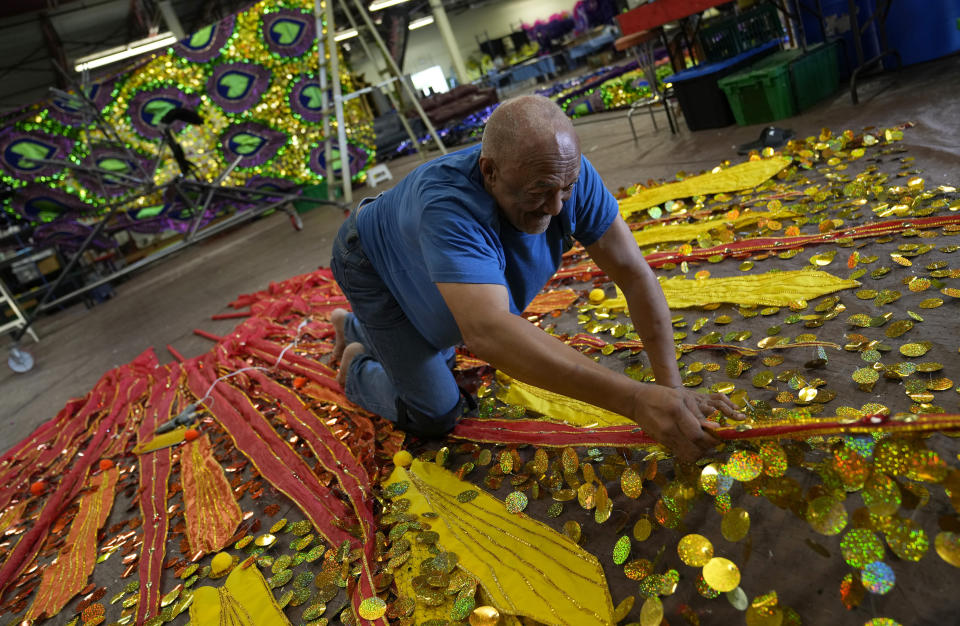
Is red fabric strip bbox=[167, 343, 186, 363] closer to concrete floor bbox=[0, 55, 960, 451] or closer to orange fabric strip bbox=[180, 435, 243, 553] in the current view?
concrete floor bbox=[0, 55, 960, 451]

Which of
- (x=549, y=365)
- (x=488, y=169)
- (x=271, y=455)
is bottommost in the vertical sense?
(x=271, y=455)

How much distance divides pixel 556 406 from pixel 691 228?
1.45 metres

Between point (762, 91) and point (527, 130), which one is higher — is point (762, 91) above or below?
below

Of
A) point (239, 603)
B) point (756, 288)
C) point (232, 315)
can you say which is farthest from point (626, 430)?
point (232, 315)

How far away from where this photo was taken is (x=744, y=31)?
16.9 ft

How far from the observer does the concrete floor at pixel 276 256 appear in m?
3.42

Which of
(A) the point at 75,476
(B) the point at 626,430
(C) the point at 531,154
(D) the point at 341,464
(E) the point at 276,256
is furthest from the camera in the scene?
(E) the point at 276,256

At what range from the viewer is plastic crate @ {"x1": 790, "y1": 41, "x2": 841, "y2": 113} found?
4199 millimetres

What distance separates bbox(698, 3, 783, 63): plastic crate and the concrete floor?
805 mm

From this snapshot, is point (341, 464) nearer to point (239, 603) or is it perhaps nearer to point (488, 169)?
point (239, 603)

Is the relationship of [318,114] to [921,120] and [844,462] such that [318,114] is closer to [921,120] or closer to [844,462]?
[921,120]

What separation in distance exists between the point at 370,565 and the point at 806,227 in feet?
7.12

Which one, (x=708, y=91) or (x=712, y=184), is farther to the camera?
(x=708, y=91)

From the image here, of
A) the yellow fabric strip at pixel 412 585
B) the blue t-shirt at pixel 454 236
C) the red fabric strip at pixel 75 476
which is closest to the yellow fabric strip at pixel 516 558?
the yellow fabric strip at pixel 412 585
